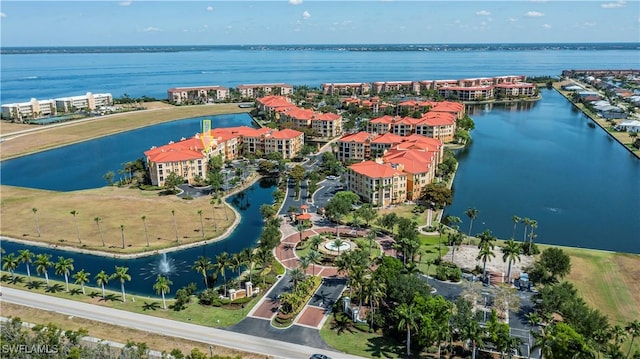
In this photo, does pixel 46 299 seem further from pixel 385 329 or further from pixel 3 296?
pixel 385 329

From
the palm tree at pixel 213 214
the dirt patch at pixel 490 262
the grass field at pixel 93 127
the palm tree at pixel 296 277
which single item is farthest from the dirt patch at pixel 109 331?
the grass field at pixel 93 127

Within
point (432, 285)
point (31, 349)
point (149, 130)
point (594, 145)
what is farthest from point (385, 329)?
point (149, 130)

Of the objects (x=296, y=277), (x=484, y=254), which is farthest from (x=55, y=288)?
(x=484, y=254)

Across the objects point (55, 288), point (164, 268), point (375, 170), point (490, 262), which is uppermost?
point (375, 170)

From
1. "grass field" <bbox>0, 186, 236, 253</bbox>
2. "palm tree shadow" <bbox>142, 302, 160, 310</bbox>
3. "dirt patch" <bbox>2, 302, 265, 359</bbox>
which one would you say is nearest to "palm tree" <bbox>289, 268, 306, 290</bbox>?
"dirt patch" <bbox>2, 302, 265, 359</bbox>

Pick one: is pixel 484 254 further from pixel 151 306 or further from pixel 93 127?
pixel 93 127

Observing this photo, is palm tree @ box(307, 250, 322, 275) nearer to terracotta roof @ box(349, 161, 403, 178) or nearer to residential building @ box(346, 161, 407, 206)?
residential building @ box(346, 161, 407, 206)

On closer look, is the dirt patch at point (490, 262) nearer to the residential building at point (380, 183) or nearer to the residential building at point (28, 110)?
the residential building at point (380, 183)
